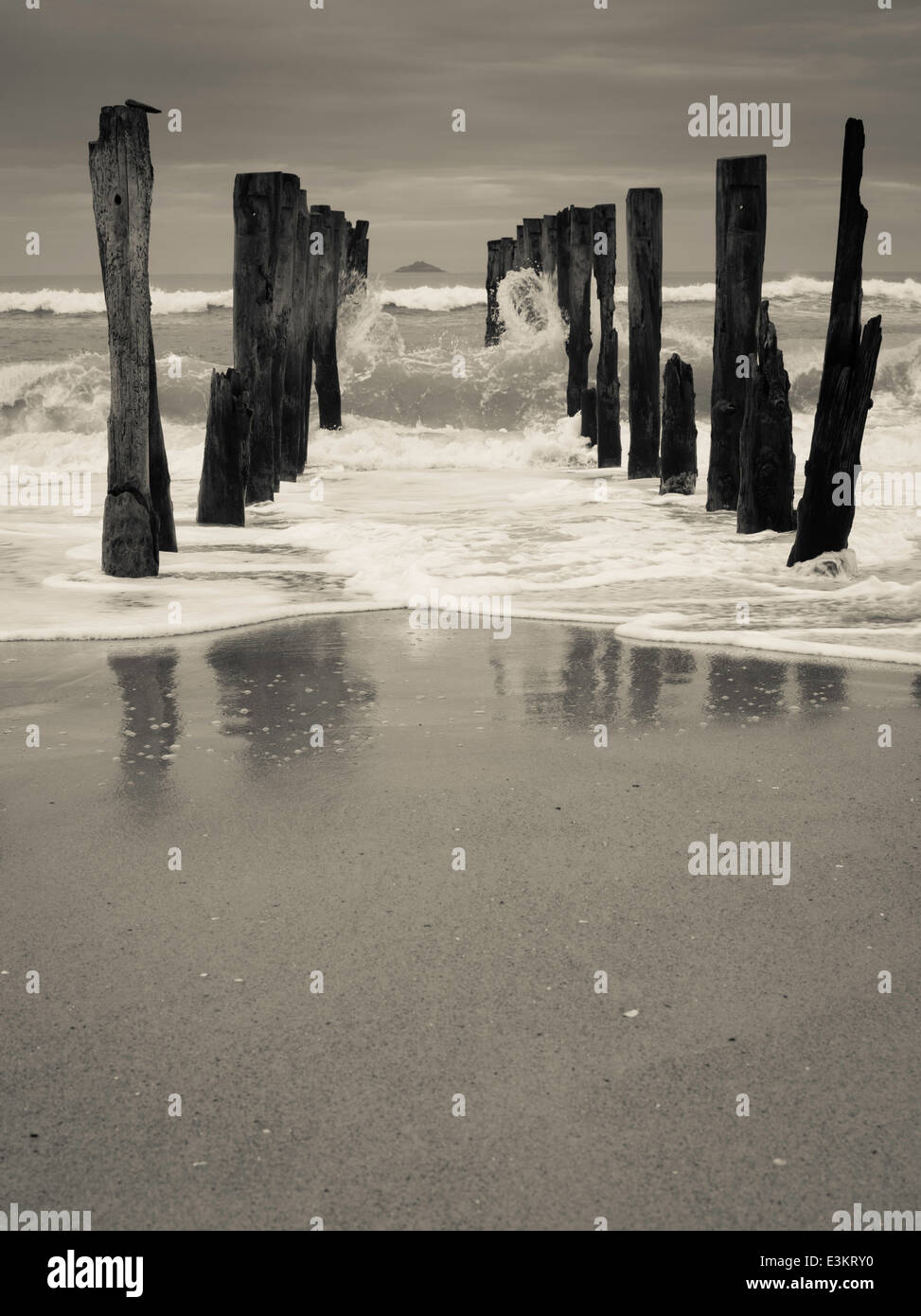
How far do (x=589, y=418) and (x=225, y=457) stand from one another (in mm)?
9854

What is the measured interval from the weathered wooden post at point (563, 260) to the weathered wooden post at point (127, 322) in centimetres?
1511

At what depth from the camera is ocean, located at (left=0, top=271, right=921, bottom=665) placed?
7.62 metres

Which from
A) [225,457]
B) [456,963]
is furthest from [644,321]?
[456,963]

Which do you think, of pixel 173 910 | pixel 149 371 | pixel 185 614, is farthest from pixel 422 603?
pixel 173 910

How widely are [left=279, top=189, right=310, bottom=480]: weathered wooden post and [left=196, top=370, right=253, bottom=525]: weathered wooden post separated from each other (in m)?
4.25

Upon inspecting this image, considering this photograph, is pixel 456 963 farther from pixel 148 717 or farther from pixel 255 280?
pixel 255 280

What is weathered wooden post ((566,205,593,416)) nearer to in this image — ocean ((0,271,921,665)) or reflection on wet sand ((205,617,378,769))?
ocean ((0,271,921,665))

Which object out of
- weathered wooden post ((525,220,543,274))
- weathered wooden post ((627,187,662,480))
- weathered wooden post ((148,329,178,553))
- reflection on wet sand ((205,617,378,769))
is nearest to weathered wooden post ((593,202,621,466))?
weathered wooden post ((627,187,662,480))

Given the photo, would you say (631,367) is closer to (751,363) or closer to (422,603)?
(751,363)

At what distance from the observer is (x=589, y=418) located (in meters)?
20.3

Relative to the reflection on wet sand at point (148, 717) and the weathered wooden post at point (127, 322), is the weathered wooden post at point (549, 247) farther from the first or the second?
the reflection on wet sand at point (148, 717)

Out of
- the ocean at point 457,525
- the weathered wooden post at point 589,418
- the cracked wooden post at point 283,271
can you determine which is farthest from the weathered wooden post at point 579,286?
the cracked wooden post at point 283,271

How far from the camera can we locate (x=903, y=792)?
174 inches

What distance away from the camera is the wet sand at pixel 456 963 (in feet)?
7.81
